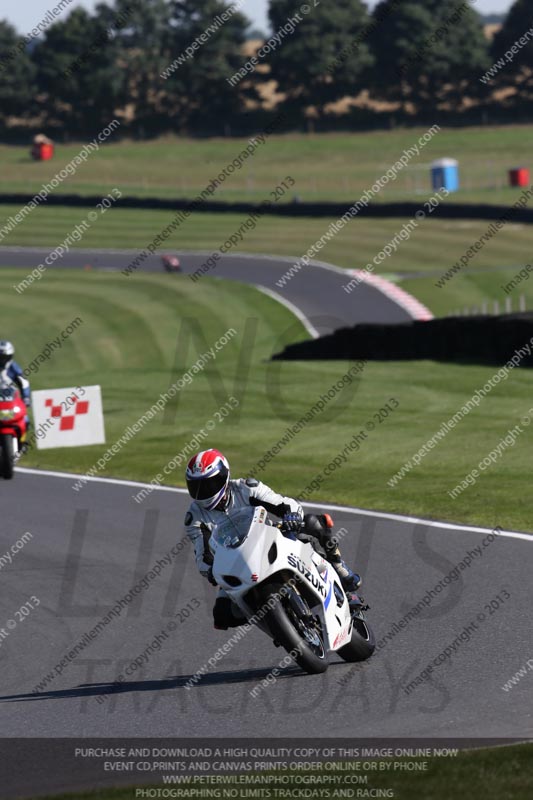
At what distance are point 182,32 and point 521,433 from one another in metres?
104

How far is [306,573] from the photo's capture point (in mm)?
8867

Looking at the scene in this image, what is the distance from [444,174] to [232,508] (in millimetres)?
71934

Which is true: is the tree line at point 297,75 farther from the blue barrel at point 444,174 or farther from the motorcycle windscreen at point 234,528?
the motorcycle windscreen at point 234,528

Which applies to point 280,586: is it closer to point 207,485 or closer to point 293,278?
point 207,485

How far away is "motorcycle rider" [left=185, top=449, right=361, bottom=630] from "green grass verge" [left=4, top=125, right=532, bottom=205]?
64967 millimetres

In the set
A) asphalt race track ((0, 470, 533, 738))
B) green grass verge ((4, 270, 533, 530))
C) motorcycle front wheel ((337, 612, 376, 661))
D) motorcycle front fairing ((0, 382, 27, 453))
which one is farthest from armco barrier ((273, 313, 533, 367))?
motorcycle front wheel ((337, 612, 376, 661))

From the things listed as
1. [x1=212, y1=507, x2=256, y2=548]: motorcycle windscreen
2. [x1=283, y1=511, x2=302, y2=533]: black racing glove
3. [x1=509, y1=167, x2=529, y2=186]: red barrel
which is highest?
[x1=283, y1=511, x2=302, y2=533]: black racing glove

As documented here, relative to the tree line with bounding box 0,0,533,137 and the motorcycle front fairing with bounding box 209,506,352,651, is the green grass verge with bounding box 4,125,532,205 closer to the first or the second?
the tree line with bounding box 0,0,533,137

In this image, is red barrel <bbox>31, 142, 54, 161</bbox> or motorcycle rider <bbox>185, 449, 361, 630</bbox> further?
red barrel <bbox>31, 142, 54, 161</bbox>

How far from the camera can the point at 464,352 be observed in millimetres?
27328

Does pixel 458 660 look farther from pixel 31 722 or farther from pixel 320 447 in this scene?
pixel 320 447

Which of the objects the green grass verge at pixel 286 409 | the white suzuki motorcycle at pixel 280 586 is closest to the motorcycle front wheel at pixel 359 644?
the white suzuki motorcycle at pixel 280 586

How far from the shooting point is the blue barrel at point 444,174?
7862 centimetres

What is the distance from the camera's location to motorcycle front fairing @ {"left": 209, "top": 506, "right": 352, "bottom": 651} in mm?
8609
